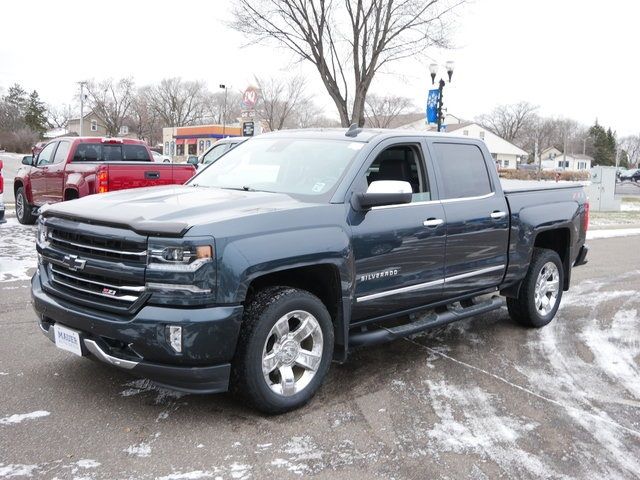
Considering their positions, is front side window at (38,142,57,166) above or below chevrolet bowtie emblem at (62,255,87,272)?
above

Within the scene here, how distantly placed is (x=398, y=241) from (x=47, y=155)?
10023 millimetres

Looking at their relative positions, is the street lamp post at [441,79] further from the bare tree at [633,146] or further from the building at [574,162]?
the bare tree at [633,146]

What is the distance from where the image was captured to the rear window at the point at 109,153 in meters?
11.8

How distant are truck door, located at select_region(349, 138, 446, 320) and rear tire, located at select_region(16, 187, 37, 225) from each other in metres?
10.1

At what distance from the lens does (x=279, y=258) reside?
12.1 ft

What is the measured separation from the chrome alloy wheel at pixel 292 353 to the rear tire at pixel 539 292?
9.68 feet

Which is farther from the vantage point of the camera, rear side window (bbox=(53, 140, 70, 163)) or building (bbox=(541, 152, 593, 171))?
building (bbox=(541, 152, 593, 171))

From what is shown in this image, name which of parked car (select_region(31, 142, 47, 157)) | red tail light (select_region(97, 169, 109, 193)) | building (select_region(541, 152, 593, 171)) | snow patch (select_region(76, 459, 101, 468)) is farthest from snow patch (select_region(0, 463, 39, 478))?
building (select_region(541, 152, 593, 171))

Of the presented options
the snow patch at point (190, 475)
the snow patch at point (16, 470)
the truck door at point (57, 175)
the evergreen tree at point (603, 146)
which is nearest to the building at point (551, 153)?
the evergreen tree at point (603, 146)

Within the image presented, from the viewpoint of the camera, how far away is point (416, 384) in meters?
4.59

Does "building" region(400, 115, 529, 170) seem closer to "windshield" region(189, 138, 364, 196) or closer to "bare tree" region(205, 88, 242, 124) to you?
"bare tree" region(205, 88, 242, 124)

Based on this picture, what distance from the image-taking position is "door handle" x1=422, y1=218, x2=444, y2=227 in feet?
15.5

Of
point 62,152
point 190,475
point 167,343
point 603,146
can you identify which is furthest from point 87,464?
point 603,146

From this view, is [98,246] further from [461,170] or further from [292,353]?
[461,170]
